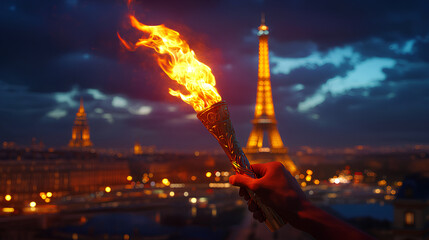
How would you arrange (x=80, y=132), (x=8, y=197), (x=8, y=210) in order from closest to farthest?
(x=8, y=210) → (x=8, y=197) → (x=80, y=132)

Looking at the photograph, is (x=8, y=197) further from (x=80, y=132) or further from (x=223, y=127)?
(x=80, y=132)

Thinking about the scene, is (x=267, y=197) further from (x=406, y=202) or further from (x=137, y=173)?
(x=137, y=173)

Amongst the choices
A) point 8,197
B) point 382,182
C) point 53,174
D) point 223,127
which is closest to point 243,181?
point 223,127

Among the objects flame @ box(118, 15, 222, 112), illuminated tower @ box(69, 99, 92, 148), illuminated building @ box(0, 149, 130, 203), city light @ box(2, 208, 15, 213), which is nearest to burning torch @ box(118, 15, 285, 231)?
flame @ box(118, 15, 222, 112)

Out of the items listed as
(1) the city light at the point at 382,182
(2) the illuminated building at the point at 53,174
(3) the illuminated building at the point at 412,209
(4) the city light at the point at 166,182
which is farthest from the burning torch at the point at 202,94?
(4) the city light at the point at 166,182

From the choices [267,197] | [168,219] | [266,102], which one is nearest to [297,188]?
[267,197]

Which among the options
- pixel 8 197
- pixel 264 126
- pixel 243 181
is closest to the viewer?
pixel 243 181
